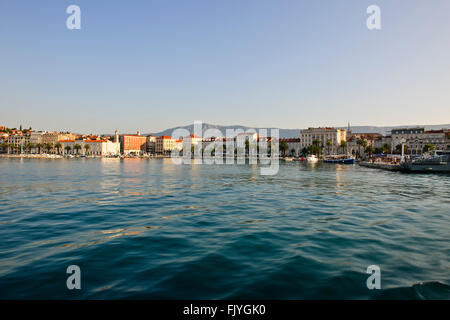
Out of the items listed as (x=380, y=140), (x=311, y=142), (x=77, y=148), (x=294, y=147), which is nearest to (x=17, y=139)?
(x=77, y=148)

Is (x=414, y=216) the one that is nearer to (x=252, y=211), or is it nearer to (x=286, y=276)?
(x=252, y=211)

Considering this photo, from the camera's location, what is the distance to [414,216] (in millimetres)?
14250

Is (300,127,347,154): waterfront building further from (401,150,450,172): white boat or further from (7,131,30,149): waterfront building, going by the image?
(7,131,30,149): waterfront building

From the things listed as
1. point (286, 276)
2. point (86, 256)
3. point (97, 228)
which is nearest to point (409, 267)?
point (286, 276)

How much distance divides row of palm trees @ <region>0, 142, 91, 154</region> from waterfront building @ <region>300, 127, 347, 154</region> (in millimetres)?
136893

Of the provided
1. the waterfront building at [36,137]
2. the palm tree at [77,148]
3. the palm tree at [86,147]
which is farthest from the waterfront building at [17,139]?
the palm tree at [86,147]

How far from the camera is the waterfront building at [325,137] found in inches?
6752

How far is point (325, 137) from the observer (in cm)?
17425

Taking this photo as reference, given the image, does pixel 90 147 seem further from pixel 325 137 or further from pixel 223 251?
pixel 223 251

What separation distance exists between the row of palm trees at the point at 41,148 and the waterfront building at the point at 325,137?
13689 cm

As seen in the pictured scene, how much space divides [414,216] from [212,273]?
12.1 meters

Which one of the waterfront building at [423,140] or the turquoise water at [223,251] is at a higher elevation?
the waterfront building at [423,140]

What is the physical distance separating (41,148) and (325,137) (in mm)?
182716

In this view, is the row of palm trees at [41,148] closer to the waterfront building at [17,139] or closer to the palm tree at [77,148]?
the palm tree at [77,148]
